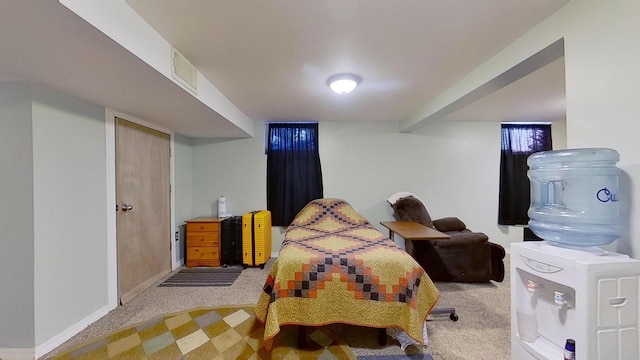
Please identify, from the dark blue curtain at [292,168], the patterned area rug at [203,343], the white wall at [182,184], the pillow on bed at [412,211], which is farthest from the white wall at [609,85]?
the white wall at [182,184]

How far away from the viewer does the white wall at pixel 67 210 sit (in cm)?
181

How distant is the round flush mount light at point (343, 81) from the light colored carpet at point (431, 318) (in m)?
2.22

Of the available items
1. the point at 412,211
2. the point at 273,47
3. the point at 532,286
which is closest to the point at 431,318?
the point at 532,286

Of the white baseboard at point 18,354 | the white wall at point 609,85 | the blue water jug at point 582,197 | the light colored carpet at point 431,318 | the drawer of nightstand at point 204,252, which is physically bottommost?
the light colored carpet at point 431,318

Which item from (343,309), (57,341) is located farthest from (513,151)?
(57,341)

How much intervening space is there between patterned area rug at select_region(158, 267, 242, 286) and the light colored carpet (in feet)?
0.44

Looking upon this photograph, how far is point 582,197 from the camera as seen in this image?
1.19 metres

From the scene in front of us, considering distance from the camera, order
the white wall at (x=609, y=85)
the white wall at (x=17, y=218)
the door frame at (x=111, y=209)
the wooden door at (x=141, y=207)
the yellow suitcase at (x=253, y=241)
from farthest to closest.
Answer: the yellow suitcase at (x=253, y=241)
the wooden door at (x=141, y=207)
the door frame at (x=111, y=209)
the white wall at (x=17, y=218)
the white wall at (x=609, y=85)

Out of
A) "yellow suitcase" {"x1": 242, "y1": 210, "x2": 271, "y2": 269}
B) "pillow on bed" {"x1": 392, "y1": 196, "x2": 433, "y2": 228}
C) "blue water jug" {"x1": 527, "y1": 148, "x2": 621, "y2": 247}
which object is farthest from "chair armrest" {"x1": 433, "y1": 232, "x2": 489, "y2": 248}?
"yellow suitcase" {"x1": 242, "y1": 210, "x2": 271, "y2": 269}

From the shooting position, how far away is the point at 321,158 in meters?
4.09

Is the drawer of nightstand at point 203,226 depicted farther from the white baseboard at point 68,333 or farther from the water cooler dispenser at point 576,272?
the water cooler dispenser at point 576,272

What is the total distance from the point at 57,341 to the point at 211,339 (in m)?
1.18

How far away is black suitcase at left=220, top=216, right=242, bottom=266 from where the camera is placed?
11.8ft

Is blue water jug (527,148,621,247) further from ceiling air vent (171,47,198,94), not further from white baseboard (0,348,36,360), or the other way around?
white baseboard (0,348,36,360)
